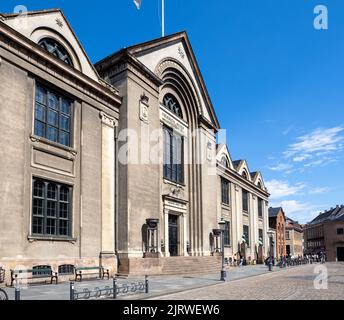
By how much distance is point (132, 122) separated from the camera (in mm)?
27297

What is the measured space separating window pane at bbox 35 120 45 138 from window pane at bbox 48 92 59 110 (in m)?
1.29

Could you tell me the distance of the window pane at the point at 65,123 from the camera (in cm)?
2279

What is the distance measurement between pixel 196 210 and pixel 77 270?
52.4ft

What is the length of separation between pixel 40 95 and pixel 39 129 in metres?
1.73

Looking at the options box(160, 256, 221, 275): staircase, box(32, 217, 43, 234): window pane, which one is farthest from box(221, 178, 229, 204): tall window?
box(32, 217, 43, 234): window pane

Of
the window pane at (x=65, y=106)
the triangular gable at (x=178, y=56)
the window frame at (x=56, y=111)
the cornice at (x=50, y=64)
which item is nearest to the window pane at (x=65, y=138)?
the window frame at (x=56, y=111)

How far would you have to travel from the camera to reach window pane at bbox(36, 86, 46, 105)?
21250 mm

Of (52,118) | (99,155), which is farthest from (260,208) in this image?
(52,118)

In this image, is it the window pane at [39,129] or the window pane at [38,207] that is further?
the window pane at [39,129]

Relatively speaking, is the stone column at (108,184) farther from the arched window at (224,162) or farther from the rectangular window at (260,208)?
the rectangular window at (260,208)

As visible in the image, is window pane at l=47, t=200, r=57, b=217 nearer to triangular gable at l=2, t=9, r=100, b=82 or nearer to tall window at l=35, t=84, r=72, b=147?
tall window at l=35, t=84, r=72, b=147

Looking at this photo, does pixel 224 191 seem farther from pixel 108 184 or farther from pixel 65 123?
pixel 65 123
